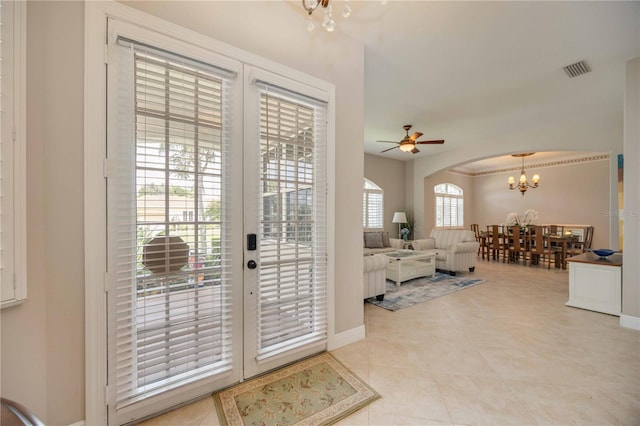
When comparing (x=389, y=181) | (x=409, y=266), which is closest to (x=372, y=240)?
(x=409, y=266)

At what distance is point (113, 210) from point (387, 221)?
23.3 feet

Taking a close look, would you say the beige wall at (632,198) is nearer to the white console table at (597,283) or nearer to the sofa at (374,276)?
the white console table at (597,283)

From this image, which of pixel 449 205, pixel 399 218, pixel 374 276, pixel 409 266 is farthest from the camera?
pixel 449 205

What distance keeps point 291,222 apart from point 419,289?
125 inches

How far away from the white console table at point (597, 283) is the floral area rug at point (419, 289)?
54.4 inches

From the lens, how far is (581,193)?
7.20 meters

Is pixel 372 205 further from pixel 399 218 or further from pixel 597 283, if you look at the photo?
pixel 597 283

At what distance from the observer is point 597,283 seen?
3.20 meters

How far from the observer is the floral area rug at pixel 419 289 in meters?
3.59

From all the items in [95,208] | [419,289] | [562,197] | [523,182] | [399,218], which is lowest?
[419,289]

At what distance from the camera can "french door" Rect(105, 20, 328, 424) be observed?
1454 mm

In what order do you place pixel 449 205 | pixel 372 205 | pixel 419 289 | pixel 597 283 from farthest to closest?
pixel 449 205 → pixel 372 205 → pixel 419 289 → pixel 597 283

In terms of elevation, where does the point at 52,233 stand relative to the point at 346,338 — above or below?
above

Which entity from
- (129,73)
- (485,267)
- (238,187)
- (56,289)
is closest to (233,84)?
(129,73)
